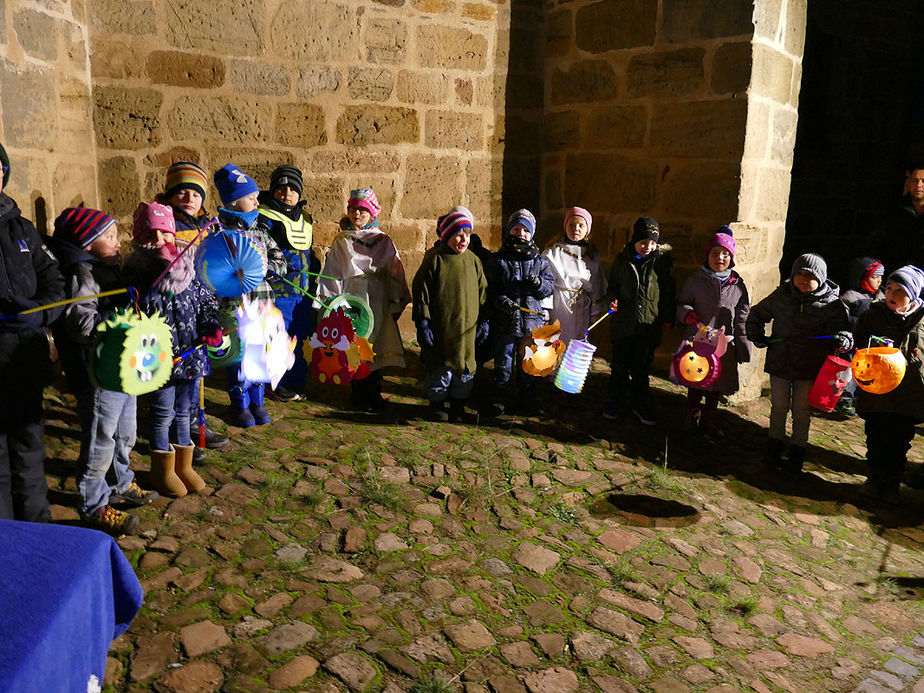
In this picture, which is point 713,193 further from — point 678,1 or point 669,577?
point 669,577

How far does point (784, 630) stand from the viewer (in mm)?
3219

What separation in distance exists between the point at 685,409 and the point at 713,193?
1.80 meters

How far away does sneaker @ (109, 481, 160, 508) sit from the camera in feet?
12.3

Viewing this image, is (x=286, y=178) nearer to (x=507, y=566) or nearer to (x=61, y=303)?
(x=61, y=303)

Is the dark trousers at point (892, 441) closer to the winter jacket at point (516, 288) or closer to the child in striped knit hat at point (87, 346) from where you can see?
the winter jacket at point (516, 288)

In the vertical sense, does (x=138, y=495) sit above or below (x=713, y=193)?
below

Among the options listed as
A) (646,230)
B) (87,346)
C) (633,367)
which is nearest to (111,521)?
(87,346)

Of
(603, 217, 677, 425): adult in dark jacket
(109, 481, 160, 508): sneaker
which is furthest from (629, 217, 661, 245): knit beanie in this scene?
(109, 481, 160, 508): sneaker

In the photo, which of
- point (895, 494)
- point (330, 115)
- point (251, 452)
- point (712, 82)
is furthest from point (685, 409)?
point (330, 115)

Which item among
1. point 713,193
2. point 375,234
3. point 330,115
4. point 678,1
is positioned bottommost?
point 375,234

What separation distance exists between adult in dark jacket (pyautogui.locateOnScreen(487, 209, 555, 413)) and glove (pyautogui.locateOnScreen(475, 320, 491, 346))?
46 millimetres

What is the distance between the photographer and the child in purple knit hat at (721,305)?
508 centimetres

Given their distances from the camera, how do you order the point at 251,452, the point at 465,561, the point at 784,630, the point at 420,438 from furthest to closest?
the point at 420,438 < the point at 251,452 < the point at 465,561 < the point at 784,630

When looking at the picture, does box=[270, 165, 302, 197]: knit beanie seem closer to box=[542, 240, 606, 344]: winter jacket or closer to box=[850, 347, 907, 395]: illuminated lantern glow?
box=[542, 240, 606, 344]: winter jacket
